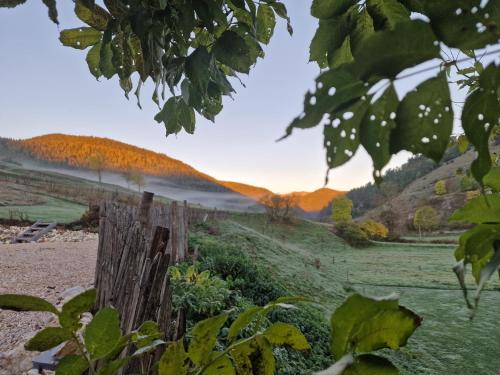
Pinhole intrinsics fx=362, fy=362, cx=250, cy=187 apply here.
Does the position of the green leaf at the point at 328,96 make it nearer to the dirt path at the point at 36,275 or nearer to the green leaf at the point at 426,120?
the green leaf at the point at 426,120

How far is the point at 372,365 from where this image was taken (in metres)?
0.31

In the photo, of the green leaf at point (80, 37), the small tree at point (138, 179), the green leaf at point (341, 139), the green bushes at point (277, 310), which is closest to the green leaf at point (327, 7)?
the green leaf at point (341, 139)

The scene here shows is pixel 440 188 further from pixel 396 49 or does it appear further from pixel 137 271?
pixel 396 49

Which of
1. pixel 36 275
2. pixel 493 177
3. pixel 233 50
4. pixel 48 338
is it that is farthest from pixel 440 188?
pixel 48 338

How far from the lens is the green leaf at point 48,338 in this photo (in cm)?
42

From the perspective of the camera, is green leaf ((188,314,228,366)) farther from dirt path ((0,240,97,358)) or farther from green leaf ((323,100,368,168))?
dirt path ((0,240,97,358))

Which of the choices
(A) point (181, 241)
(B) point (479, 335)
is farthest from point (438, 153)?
(B) point (479, 335)

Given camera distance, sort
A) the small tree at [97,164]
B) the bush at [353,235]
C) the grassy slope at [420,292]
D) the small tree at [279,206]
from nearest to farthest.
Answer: the grassy slope at [420,292] → the bush at [353,235] → the small tree at [279,206] → the small tree at [97,164]

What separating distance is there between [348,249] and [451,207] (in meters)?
33.5

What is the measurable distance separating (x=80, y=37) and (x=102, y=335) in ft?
3.30

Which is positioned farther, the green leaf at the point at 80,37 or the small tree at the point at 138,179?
the small tree at the point at 138,179

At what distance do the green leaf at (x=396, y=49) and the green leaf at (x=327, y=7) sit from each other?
0.40 metres

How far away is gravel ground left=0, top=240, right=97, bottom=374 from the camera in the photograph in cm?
437

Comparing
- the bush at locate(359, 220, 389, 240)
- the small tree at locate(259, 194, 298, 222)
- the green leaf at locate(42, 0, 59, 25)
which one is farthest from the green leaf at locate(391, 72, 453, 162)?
the bush at locate(359, 220, 389, 240)
